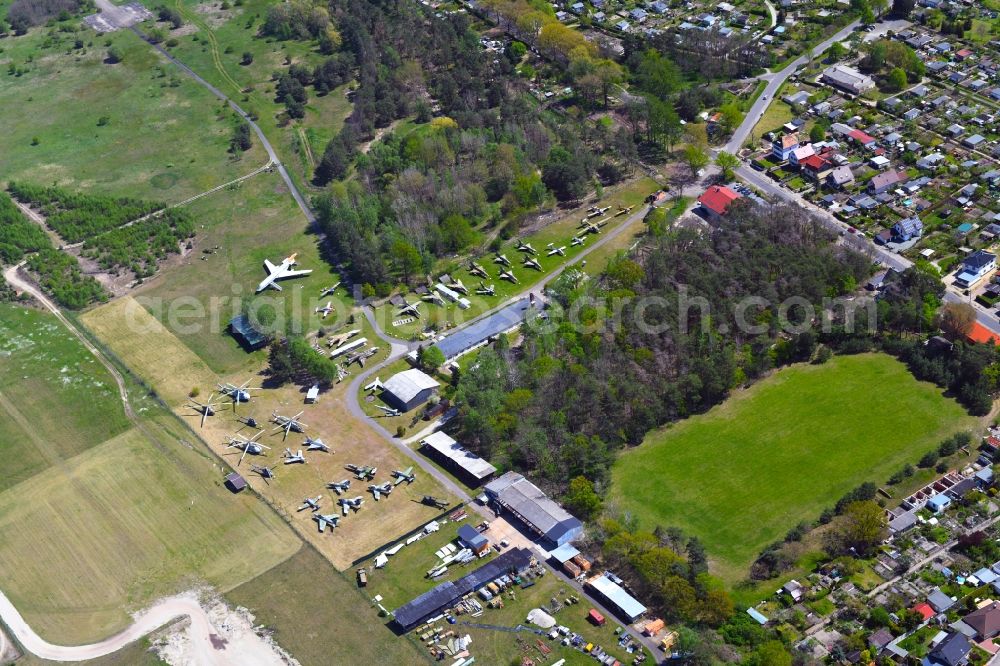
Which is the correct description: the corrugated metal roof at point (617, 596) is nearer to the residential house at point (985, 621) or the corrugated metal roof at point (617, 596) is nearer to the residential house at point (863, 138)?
the residential house at point (985, 621)

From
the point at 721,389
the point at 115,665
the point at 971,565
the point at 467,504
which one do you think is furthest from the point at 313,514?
the point at 971,565

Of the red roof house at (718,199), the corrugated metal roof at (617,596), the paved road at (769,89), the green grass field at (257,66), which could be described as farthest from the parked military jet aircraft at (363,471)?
the paved road at (769,89)

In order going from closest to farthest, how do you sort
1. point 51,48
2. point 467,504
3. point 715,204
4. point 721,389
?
point 467,504
point 721,389
point 715,204
point 51,48

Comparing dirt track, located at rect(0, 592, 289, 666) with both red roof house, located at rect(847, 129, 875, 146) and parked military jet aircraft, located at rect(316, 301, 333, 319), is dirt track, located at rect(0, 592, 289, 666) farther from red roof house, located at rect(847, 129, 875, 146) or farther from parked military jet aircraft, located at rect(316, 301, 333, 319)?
red roof house, located at rect(847, 129, 875, 146)

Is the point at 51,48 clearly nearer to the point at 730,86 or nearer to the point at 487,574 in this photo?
the point at 730,86

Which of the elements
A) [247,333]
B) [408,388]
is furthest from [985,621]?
[247,333]

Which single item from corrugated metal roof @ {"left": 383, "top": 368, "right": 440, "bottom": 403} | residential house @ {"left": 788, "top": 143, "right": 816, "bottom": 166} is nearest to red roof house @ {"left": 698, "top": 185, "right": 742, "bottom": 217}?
residential house @ {"left": 788, "top": 143, "right": 816, "bottom": 166}

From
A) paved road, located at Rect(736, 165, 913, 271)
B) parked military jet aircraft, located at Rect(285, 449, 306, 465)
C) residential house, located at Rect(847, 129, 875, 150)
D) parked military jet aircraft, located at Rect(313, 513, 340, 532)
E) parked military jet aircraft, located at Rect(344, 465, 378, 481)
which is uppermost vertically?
residential house, located at Rect(847, 129, 875, 150)
